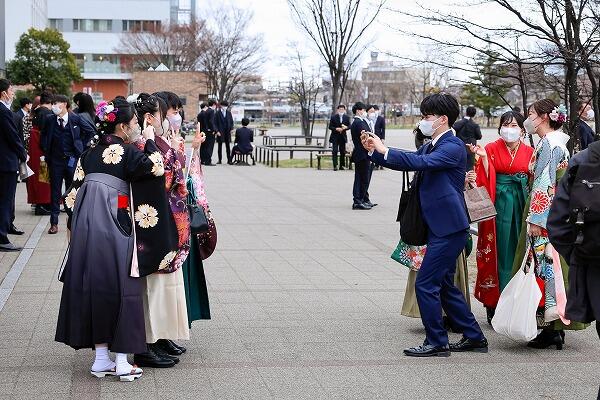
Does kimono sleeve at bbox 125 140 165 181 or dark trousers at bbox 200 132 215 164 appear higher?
kimono sleeve at bbox 125 140 165 181

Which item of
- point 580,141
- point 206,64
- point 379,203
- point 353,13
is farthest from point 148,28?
point 580,141

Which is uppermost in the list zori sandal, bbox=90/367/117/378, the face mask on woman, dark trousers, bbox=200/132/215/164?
the face mask on woman

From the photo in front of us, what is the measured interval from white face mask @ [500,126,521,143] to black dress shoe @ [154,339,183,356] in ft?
9.69

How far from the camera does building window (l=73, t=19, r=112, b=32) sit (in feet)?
253

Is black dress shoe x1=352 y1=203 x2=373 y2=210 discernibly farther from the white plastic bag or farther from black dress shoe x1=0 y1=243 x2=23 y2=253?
the white plastic bag

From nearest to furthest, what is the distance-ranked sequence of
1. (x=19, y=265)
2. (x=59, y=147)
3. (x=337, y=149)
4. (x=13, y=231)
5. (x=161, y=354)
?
(x=161, y=354), (x=19, y=265), (x=13, y=231), (x=59, y=147), (x=337, y=149)

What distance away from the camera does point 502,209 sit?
7199mm

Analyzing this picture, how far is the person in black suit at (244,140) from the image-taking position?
25914 mm

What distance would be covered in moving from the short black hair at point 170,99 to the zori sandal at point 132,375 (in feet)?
5.93

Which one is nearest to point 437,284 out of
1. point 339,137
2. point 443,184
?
point 443,184

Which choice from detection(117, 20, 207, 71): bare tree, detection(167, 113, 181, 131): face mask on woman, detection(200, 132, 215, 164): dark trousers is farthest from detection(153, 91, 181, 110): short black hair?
detection(117, 20, 207, 71): bare tree

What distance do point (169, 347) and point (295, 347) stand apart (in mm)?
904

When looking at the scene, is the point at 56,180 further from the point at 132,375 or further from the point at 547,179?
the point at 547,179

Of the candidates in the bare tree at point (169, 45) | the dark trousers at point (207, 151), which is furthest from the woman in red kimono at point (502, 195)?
the bare tree at point (169, 45)
